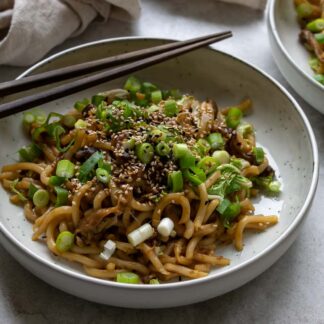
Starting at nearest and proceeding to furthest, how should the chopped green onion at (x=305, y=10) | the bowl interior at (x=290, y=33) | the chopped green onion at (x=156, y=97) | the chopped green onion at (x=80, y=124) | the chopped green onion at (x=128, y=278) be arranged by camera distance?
1. the chopped green onion at (x=128, y=278)
2. the chopped green onion at (x=80, y=124)
3. the chopped green onion at (x=156, y=97)
4. the bowl interior at (x=290, y=33)
5. the chopped green onion at (x=305, y=10)

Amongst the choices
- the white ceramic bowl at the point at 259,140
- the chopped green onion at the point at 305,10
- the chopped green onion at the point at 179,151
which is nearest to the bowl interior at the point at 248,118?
the white ceramic bowl at the point at 259,140

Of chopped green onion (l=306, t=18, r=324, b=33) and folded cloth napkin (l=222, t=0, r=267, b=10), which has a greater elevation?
chopped green onion (l=306, t=18, r=324, b=33)

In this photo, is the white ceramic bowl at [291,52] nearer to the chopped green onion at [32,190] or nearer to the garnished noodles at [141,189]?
the garnished noodles at [141,189]

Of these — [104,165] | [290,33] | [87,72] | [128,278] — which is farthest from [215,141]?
[290,33]

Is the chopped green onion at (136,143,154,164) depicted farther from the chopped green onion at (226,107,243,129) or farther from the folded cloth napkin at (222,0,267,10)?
the folded cloth napkin at (222,0,267,10)

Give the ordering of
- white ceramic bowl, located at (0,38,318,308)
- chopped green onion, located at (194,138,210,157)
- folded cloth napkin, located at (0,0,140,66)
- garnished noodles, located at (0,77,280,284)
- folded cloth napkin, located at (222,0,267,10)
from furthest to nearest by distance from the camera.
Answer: folded cloth napkin, located at (222,0,267,10)
folded cloth napkin, located at (0,0,140,66)
chopped green onion, located at (194,138,210,157)
garnished noodles, located at (0,77,280,284)
white ceramic bowl, located at (0,38,318,308)

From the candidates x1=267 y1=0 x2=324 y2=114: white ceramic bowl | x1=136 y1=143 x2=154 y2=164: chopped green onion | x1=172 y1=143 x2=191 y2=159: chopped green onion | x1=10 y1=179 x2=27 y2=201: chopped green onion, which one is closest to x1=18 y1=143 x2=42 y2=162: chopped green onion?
x1=10 y1=179 x2=27 y2=201: chopped green onion
